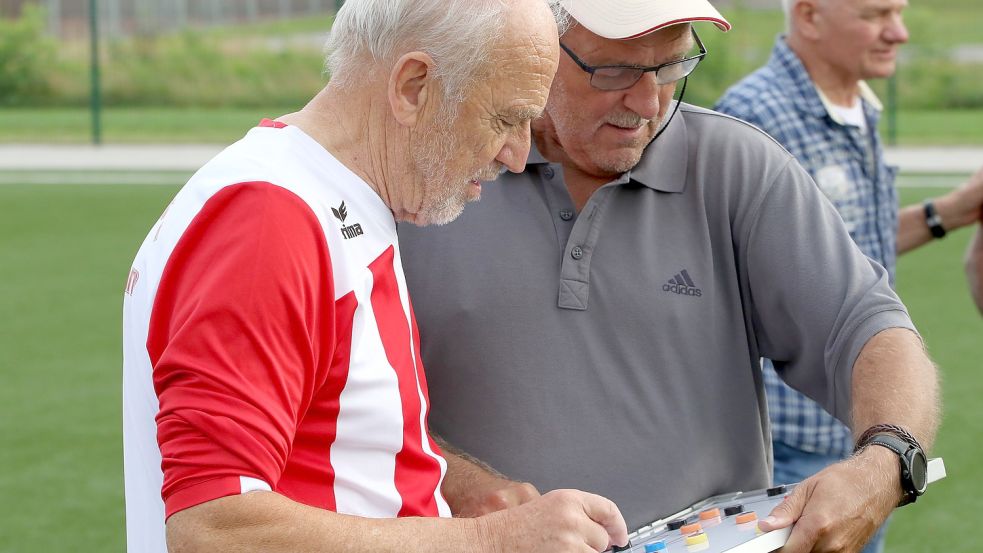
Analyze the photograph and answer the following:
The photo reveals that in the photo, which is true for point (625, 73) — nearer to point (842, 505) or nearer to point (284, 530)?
point (842, 505)

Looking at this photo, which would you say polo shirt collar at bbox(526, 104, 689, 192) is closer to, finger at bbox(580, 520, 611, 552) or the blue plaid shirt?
finger at bbox(580, 520, 611, 552)

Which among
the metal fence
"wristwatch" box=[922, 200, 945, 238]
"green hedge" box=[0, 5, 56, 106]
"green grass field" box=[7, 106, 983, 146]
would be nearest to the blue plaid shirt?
"wristwatch" box=[922, 200, 945, 238]

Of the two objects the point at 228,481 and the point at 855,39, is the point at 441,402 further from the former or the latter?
the point at 855,39

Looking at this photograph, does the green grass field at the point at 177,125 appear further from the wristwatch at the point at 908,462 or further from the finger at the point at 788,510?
the finger at the point at 788,510

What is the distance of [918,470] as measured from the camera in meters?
2.38

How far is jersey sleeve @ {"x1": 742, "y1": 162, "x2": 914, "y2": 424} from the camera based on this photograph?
2572 mm

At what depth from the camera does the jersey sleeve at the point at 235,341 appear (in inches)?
70.3

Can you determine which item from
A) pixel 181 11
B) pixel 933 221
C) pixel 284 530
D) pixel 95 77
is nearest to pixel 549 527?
pixel 284 530

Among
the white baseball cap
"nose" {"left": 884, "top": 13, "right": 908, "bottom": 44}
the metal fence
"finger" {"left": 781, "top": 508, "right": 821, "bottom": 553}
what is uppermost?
the white baseball cap

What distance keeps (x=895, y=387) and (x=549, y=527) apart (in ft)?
2.68

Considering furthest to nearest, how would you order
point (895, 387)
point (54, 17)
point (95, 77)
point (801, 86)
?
point (54, 17), point (95, 77), point (801, 86), point (895, 387)

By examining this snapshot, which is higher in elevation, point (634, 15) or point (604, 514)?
point (634, 15)

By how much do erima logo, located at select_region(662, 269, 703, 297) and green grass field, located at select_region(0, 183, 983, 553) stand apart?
3.23 metres

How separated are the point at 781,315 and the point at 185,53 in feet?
64.1
